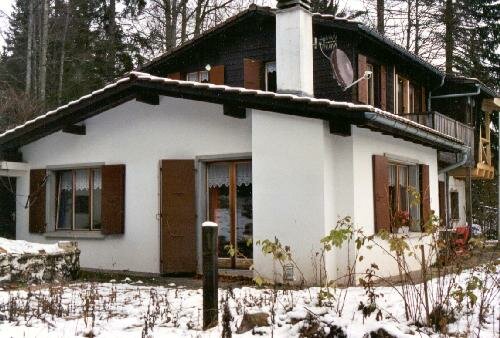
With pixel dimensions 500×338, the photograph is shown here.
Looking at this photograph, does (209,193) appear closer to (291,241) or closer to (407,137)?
(291,241)

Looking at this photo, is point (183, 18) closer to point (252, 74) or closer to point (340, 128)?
point (252, 74)

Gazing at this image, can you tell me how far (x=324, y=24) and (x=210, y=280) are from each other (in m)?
9.97

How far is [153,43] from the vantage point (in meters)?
24.3

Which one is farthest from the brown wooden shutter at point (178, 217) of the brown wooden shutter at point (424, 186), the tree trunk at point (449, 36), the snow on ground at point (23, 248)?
the tree trunk at point (449, 36)

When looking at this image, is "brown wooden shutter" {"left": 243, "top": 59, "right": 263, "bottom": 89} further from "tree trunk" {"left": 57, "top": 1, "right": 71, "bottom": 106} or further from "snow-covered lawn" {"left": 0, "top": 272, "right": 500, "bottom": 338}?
"tree trunk" {"left": 57, "top": 1, "right": 71, "bottom": 106}

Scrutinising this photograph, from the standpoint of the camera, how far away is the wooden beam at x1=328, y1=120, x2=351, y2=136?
938 cm

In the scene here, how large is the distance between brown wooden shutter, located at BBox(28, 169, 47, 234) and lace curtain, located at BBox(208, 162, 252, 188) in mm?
4072

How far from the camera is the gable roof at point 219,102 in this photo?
29.3ft

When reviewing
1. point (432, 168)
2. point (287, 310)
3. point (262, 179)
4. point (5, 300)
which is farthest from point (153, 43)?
point (287, 310)

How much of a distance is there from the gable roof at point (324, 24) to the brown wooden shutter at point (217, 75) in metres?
0.89

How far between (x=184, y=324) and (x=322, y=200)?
385 cm

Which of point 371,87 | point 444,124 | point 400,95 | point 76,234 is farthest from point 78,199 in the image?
point 400,95

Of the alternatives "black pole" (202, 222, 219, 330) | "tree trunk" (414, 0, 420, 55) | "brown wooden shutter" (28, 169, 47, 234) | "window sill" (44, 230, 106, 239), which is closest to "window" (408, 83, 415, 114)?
"tree trunk" (414, 0, 420, 55)

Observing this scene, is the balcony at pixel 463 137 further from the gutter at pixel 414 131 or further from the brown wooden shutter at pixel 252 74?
the brown wooden shutter at pixel 252 74
